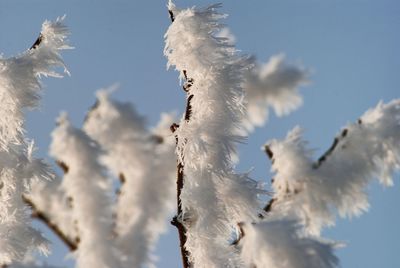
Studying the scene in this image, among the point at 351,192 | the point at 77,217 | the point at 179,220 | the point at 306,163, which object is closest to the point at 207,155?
the point at 179,220

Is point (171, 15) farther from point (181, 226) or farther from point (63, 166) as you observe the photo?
point (63, 166)

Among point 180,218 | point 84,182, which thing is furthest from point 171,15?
point 84,182

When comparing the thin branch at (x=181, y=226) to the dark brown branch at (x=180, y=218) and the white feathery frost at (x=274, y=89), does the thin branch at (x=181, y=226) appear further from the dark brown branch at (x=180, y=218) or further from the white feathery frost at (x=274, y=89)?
the white feathery frost at (x=274, y=89)

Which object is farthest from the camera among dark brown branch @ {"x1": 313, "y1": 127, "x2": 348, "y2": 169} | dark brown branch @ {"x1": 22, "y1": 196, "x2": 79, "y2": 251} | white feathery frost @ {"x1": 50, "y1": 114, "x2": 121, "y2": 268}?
dark brown branch @ {"x1": 22, "y1": 196, "x2": 79, "y2": 251}

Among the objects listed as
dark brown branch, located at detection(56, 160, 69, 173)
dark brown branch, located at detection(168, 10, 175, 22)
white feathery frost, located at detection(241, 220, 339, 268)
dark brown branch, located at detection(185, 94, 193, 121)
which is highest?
dark brown branch, located at detection(56, 160, 69, 173)

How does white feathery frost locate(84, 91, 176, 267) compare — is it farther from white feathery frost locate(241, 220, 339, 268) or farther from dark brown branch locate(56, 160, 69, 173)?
white feathery frost locate(241, 220, 339, 268)

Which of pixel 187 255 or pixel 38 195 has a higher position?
pixel 38 195

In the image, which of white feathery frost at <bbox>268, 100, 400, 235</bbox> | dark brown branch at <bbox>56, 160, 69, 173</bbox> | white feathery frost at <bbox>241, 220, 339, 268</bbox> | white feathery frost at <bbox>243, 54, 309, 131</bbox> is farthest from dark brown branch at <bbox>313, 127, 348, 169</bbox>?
white feathery frost at <bbox>241, 220, 339, 268</bbox>

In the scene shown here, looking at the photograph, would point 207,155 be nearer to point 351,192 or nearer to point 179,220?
point 179,220
